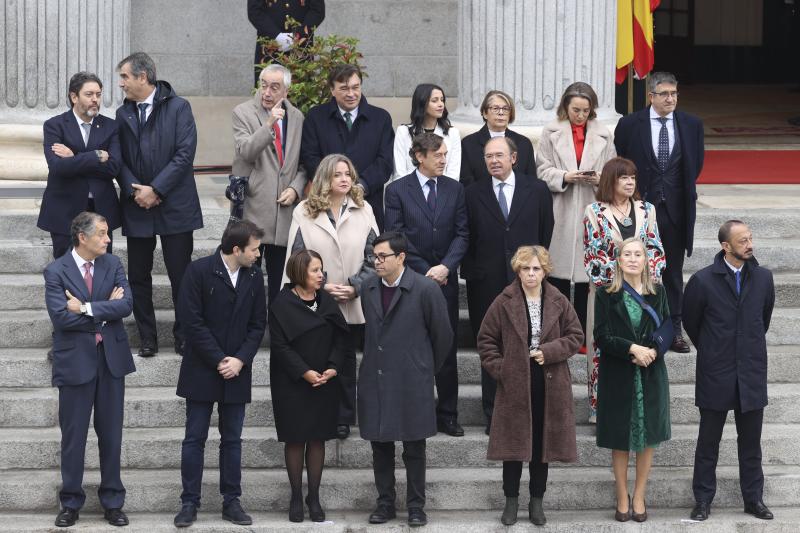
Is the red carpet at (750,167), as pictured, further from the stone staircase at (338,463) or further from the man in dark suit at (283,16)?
the man in dark suit at (283,16)

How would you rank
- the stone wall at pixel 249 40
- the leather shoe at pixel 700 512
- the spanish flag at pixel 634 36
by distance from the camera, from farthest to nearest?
the stone wall at pixel 249 40 → the spanish flag at pixel 634 36 → the leather shoe at pixel 700 512

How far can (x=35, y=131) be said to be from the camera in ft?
42.0

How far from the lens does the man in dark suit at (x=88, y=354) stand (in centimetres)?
963

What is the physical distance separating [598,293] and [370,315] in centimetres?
146

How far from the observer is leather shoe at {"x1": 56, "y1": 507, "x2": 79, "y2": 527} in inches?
385

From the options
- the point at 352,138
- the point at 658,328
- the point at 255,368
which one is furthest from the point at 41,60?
the point at 658,328

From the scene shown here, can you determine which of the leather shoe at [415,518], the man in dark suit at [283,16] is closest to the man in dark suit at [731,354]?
the leather shoe at [415,518]

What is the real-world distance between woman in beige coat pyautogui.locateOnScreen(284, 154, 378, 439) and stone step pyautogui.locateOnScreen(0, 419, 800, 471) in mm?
459

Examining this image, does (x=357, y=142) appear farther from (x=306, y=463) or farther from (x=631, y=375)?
(x=631, y=375)

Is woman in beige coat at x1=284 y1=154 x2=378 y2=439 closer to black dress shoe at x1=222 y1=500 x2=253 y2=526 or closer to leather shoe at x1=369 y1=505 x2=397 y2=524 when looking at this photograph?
leather shoe at x1=369 y1=505 x2=397 y2=524

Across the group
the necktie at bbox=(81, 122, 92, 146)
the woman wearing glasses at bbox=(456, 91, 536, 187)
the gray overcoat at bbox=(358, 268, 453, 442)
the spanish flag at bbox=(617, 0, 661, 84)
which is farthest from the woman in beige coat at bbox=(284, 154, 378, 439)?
the spanish flag at bbox=(617, 0, 661, 84)

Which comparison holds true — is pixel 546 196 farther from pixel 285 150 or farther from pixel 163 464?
pixel 163 464

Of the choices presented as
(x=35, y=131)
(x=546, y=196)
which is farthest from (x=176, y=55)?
(x=546, y=196)

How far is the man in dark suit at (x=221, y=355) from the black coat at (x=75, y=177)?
1252mm
